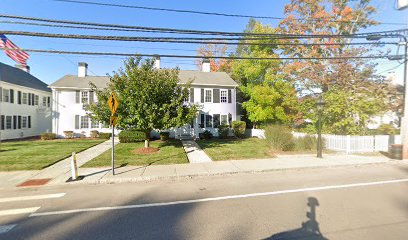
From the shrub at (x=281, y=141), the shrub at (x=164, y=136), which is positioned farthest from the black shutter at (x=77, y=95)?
the shrub at (x=281, y=141)

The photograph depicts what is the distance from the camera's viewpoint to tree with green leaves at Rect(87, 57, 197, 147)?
1100 centimetres

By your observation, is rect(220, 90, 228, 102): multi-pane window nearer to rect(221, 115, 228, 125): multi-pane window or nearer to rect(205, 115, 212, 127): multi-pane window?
rect(221, 115, 228, 125): multi-pane window

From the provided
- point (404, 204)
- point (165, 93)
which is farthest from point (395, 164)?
point (165, 93)

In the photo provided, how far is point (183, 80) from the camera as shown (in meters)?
22.7

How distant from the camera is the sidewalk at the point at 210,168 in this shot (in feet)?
25.0

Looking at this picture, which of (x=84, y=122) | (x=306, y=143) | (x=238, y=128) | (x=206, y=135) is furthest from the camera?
(x=238, y=128)

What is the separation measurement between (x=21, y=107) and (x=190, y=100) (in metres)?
18.5

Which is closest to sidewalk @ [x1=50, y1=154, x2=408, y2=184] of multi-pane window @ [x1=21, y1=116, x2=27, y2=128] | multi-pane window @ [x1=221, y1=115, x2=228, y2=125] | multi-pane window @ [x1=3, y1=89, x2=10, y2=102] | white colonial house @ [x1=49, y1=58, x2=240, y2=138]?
multi-pane window @ [x1=221, y1=115, x2=228, y2=125]

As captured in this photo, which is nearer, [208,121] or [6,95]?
[6,95]

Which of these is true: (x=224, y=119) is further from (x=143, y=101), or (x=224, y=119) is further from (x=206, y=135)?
(x=143, y=101)

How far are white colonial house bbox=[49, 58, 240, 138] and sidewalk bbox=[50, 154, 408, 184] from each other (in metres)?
11.4

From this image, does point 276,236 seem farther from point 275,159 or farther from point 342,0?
point 342,0

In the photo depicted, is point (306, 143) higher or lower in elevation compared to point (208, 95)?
lower

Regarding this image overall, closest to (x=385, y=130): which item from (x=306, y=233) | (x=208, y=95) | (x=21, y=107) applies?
(x=208, y=95)
